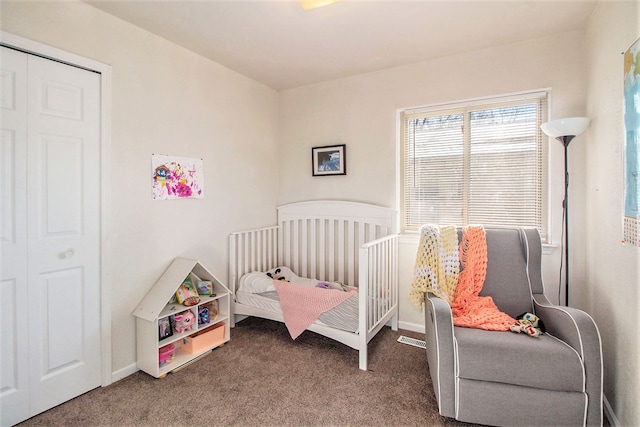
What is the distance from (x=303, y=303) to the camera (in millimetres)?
2473

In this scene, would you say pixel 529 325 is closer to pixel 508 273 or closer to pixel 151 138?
pixel 508 273

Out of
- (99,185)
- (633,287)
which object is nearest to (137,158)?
(99,185)

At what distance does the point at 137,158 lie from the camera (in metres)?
2.18

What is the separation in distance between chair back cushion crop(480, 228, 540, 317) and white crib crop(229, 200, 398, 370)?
0.77 metres

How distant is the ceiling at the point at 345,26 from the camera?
1.92m

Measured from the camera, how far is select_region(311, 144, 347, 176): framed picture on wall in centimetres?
313

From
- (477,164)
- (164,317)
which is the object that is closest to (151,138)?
(164,317)

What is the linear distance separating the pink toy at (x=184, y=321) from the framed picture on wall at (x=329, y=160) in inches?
71.3

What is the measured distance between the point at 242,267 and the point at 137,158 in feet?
4.32

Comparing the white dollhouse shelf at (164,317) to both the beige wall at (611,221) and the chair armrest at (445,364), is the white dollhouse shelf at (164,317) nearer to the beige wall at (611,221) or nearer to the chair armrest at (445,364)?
the chair armrest at (445,364)

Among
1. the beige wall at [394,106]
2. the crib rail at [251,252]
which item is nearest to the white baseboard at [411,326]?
the beige wall at [394,106]

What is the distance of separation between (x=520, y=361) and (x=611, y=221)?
37.5 inches

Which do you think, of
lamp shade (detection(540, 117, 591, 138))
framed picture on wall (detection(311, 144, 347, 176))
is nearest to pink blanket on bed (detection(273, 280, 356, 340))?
framed picture on wall (detection(311, 144, 347, 176))

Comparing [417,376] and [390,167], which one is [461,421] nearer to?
[417,376]
